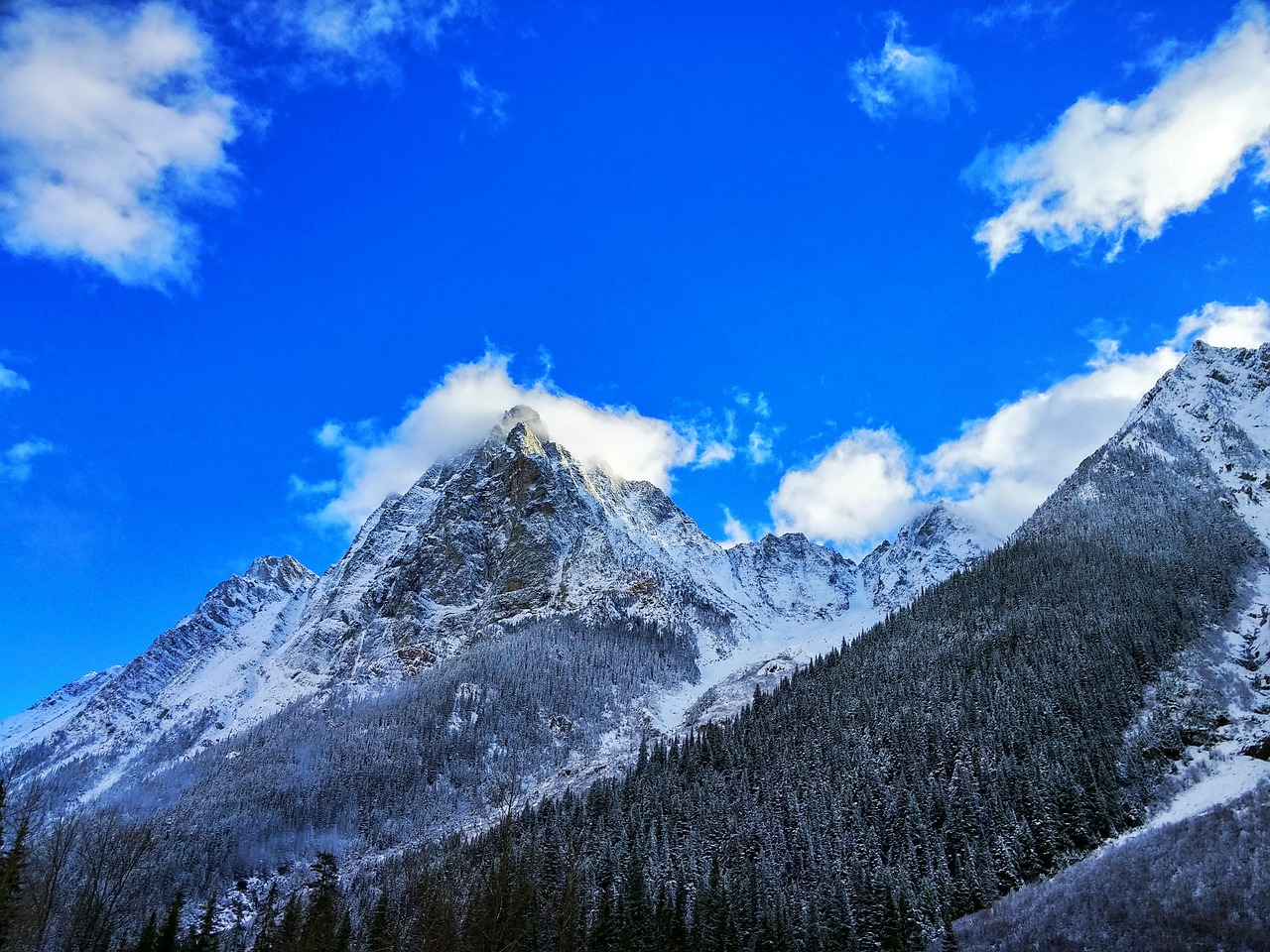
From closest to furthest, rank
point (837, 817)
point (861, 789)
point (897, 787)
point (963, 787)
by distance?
point (963, 787) → point (837, 817) → point (897, 787) → point (861, 789)

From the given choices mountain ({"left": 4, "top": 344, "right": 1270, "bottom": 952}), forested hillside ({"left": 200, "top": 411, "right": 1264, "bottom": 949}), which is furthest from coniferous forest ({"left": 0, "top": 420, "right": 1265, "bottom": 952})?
mountain ({"left": 4, "top": 344, "right": 1270, "bottom": 952})

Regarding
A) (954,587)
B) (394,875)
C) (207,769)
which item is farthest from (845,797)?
(207,769)

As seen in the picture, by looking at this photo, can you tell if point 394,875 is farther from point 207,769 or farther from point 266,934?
point 207,769

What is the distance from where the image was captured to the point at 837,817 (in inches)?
3725

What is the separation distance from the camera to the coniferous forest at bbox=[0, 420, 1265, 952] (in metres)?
62.9

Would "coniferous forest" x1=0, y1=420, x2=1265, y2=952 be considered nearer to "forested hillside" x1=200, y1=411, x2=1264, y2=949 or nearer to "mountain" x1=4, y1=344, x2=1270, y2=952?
"forested hillside" x1=200, y1=411, x2=1264, y2=949

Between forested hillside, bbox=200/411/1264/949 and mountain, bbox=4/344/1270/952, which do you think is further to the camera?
forested hillside, bbox=200/411/1264/949

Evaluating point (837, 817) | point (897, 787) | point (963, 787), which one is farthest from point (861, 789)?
point (963, 787)

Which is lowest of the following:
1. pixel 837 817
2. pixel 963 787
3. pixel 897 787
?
pixel 837 817

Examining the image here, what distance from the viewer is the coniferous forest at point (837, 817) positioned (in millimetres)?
62875

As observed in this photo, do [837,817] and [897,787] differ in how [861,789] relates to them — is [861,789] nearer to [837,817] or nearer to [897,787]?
[897,787]

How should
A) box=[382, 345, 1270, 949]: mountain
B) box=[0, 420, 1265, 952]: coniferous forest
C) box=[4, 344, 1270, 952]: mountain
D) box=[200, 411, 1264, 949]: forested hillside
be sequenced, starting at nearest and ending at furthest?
box=[0, 420, 1265, 952]: coniferous forest < box=[382, 345, 1270, 949]: mountain < box=[4, 344, 1270, 952]: mountain < box=[200, 411, 1264, 949]: forested hillside

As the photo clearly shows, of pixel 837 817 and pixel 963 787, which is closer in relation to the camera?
pixel 963 787

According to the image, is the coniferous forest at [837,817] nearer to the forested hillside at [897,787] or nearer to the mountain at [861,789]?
the forested hillside at [897,787]
